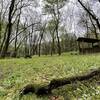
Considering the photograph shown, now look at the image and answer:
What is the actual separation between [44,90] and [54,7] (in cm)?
3395

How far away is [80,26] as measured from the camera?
4650 cm

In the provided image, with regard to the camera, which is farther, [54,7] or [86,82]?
[54,7]

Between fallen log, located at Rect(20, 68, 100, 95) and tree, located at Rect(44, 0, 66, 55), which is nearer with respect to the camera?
fallen log, located at Rect(20, 68, 100, 95)

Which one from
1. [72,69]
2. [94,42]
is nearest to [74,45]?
[94,42]

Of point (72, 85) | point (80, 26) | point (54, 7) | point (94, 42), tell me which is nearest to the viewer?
point (72, 85)

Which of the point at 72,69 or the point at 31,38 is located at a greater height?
the point at 31,38

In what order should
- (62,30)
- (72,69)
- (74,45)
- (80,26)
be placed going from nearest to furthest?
1. (72,69)
2. (80,26)
3. (62,30)
4. (74,45)

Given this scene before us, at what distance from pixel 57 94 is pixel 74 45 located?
2327 inches

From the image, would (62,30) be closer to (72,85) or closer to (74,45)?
(74,45)

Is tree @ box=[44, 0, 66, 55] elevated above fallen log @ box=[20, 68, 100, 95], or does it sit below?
above

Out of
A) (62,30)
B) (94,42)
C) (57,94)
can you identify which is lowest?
(57,94)

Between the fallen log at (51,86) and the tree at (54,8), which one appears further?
the tree at (54,8)

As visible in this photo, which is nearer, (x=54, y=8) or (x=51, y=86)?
(x=51, y=86)

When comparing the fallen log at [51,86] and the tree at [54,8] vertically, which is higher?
the tree at [54,8]
